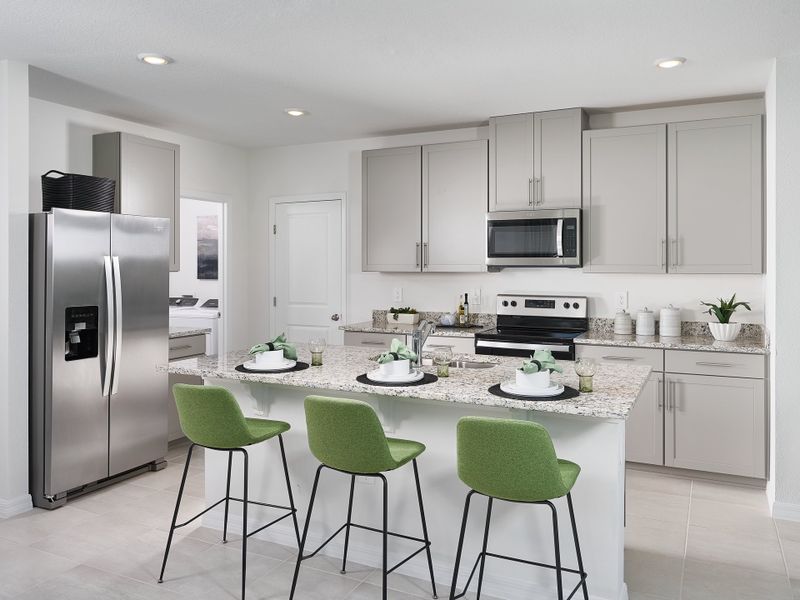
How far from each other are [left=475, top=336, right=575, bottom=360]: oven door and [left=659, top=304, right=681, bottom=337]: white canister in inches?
25.4

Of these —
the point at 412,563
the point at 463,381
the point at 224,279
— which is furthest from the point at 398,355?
the point at 224,279

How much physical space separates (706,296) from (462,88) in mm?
2219

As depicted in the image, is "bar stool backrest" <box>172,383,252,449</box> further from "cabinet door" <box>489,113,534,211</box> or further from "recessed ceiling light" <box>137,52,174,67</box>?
"cabinet door" <box>489,113,534,211</box>

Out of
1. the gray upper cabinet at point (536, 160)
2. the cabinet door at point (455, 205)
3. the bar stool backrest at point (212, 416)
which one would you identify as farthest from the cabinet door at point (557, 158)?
the bar stool backrest at point (212, 416)

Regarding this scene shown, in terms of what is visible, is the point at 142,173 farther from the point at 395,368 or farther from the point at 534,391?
the point at 534,391

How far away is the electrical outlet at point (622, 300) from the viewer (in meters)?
4.68

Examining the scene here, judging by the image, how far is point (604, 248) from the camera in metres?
4.49

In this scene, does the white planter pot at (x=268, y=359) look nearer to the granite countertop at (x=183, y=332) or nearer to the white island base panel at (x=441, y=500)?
the white island base panel at (x=441, y=500)

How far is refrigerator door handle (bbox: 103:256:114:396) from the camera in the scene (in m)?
3.82

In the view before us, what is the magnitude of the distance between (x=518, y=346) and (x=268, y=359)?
206 cm

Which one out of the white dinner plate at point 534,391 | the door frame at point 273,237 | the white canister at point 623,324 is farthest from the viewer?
the door frame at point 273,237

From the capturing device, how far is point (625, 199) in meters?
4.40

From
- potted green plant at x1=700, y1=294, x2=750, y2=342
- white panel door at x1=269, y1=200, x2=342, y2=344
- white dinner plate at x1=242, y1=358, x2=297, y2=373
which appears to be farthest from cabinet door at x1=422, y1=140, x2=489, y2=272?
white dinner plate at x1=242, y1=358, x2=297, y2=373

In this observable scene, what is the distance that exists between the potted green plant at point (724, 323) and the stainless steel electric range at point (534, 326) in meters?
0.88
